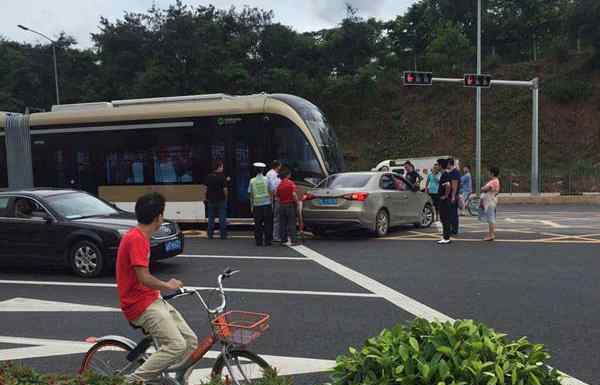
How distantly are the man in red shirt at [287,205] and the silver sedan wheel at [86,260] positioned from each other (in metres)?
4.28

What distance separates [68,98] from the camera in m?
57.6

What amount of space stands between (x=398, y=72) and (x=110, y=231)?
4816cm

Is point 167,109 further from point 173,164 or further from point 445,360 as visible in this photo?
point 445,360

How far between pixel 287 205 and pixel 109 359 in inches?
334

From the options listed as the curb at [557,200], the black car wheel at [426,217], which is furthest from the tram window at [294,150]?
the curb at [557,200]

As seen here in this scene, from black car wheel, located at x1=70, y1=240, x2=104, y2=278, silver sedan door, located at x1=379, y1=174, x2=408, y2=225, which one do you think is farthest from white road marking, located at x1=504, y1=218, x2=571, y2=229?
black car wheel, located at x1=70, y1=240, x2=104, y2=278

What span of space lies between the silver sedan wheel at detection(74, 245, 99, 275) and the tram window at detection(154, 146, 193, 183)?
6.21 meters

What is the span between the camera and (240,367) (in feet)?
12.4

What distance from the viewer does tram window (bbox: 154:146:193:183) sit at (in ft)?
51.6

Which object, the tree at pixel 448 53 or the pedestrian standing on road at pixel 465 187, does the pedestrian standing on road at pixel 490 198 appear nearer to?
the pedestrian standing on road at pixel 465 187

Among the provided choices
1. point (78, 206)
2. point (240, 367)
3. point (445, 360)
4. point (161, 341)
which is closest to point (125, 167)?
point (78, 206)

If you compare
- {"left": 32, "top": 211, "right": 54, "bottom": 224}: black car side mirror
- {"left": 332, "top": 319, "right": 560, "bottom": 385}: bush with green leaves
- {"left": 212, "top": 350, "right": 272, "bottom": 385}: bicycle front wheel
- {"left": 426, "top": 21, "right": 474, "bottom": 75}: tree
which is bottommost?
{"left": 212, "top": 350, "right": 272, "bottom": 385}: bicycle front wheel

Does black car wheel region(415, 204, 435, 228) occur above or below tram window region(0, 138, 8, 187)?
below

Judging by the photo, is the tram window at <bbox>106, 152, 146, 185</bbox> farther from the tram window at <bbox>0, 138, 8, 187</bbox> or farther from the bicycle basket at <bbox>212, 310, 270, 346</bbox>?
the bicycle basket at <bbox>212, 310, 270, 346</bbox>
